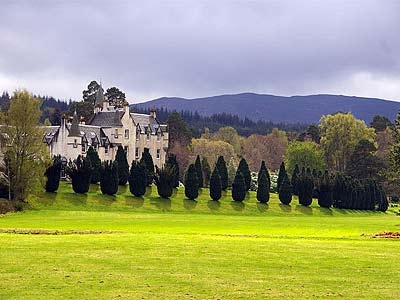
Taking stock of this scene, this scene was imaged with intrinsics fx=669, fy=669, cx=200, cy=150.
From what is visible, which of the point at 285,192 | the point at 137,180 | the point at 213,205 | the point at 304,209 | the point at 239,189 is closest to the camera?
the point at 137,180

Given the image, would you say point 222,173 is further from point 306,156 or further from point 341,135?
point 341,135

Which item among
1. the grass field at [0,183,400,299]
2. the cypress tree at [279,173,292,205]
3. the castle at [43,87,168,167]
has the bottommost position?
the cypress tree at [279,173,292,205]

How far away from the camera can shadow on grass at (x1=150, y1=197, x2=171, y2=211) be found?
214ft

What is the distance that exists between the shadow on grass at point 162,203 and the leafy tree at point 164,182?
646mm

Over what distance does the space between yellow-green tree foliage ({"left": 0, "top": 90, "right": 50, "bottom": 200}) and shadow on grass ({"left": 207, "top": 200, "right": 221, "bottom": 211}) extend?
56.6ft

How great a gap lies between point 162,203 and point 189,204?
2884 mm

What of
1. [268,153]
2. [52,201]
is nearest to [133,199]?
[52,201]

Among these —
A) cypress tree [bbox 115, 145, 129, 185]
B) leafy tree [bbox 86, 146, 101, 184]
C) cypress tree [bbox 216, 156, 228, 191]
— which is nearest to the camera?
leafy tree [bbox 86, 146, 101, 184]

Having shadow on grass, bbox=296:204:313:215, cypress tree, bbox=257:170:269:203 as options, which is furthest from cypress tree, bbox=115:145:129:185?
shadow on grass, bbox=296:204:313:215

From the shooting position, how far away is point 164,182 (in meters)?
68.8

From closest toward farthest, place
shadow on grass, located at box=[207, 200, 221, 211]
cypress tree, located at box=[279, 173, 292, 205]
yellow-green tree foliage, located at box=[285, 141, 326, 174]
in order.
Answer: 1. shadow on grass, located at box=[207, 200, 221, 211]
2. cypress tree, located at box=[279, 173, 292, 205]
3. yellow-green tree foliage, located at box=[285, 141, 326, 174]

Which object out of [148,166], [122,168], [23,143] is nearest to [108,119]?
[148,166]

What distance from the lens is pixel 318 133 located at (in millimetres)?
135375

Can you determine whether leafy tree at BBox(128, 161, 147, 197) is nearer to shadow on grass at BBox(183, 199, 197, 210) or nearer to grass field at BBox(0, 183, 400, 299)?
shadow on grass at BBox(183, 199, 197, 210)
